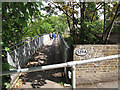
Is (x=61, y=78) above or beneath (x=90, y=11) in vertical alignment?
beneath

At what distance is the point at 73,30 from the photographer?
4586 mm

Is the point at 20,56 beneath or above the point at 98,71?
above

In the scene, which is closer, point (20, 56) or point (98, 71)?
point (98, 71)

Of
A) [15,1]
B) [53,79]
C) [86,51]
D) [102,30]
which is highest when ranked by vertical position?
[15,1]

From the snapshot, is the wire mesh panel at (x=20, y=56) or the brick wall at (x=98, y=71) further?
the wire mesh panel at (x=20, y=56)

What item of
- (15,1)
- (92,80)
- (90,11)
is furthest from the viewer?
(90,11)

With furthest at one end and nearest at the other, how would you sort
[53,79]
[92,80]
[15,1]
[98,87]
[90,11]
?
1. [90,11]
2. [53,79]
3. [92,80]
4. [98,87]
5. [15,1]

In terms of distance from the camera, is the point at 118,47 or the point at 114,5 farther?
the point at 114,5

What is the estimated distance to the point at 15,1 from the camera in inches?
82.4

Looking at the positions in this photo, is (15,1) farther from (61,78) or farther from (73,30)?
(61,78)

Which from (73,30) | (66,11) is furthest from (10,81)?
(66,11)

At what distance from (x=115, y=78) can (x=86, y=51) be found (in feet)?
4.86

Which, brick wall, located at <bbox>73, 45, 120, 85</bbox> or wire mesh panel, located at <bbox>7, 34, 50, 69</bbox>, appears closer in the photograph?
brick wall, located at <bbox>73, 45, 120, 85</bbox>

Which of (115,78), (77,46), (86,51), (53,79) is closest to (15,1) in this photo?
(77,46)
